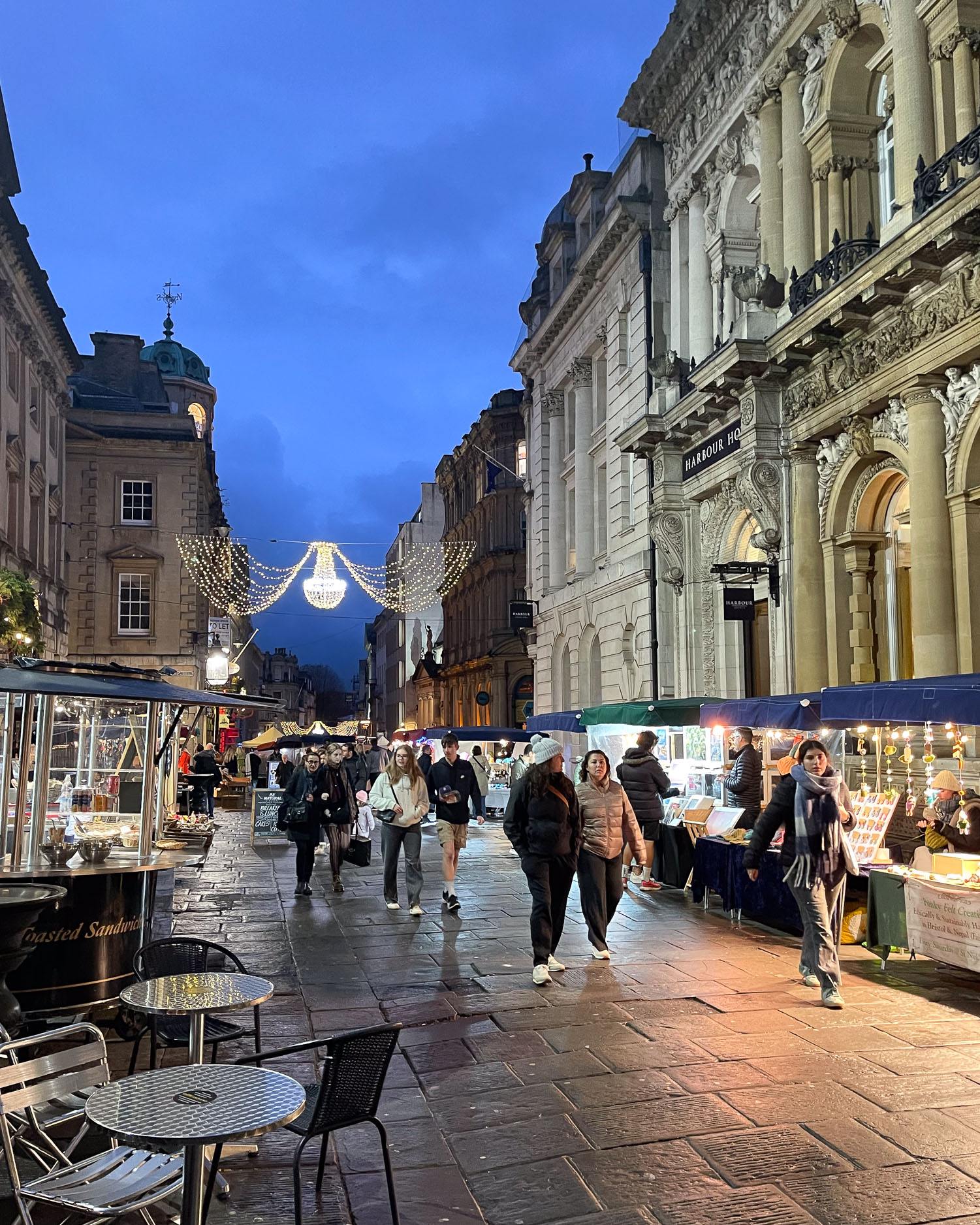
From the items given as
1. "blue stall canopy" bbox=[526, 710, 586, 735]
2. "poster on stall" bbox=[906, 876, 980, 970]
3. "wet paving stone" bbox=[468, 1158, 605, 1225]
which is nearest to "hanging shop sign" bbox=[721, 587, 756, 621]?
"blue stall canopy" bbox=[526, 710, 586, 735]

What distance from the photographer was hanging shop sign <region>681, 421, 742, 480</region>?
20.6 meters

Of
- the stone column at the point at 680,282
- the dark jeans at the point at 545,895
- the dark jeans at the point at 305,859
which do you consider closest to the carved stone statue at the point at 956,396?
the dark jeans at the point at 545,895

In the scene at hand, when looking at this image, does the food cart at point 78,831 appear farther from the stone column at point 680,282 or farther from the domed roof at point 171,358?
the domed roof at point 171,358

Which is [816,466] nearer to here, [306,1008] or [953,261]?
[953,261]

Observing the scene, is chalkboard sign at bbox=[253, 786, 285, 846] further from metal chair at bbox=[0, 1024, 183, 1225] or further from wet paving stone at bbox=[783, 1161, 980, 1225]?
wet paving stone at bbox=[783, 1161, 980, 1225]

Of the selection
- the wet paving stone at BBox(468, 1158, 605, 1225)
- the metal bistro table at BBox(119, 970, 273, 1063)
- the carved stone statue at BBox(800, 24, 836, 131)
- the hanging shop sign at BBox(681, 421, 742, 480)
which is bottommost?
the wet paving stone at BBox(468, 1158, 605, 1225)

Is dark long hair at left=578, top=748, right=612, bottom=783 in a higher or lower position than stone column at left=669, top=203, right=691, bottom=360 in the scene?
lower

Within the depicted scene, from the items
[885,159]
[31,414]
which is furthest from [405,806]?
[31,414]

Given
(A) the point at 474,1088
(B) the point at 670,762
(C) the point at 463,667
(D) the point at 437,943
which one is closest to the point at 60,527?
(C) the point at 463,667

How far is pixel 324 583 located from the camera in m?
26.5

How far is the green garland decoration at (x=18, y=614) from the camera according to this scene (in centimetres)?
1914

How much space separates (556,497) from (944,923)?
2663 centimetres

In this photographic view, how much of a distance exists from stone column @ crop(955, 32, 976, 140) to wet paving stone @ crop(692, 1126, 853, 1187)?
42.5 feet

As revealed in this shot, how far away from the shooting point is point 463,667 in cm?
5609
